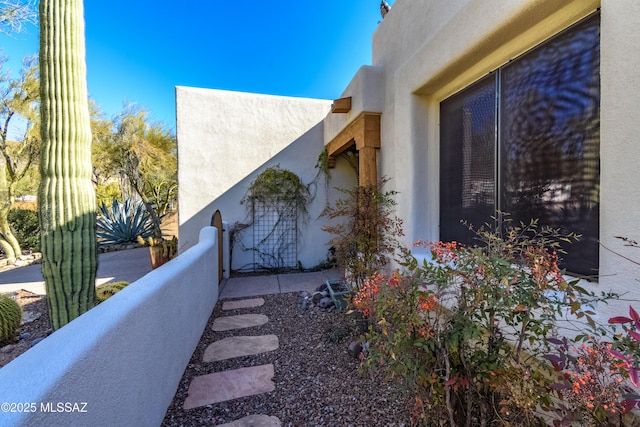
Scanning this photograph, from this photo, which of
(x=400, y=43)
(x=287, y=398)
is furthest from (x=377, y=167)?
(x=287, y=398)

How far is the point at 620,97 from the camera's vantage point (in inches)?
63.8

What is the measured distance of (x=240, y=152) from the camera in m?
7.19

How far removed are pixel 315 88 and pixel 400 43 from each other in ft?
19.2

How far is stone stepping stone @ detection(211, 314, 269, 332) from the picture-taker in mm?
4117

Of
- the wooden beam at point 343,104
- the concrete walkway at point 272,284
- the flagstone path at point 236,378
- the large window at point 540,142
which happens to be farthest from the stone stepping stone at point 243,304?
the wooden beam at point 343,104

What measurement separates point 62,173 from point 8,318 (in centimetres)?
257

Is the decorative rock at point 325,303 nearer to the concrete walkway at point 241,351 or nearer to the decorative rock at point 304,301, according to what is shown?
the decorative rock at point 304,301

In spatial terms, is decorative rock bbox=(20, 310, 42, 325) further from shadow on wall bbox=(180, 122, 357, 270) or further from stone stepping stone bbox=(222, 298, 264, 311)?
shadow on wall bbox=(180, 122, 357, 270)

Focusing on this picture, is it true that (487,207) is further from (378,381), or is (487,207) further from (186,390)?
(186,390)

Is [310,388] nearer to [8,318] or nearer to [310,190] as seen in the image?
[8,318]

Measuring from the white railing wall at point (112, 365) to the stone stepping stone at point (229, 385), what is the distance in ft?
0.71

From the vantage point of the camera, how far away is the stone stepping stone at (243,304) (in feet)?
16.0

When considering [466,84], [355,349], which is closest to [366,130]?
[466,84]

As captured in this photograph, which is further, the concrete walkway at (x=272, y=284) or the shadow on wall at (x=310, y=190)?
the shadow on wall at (x=310, y=190)
